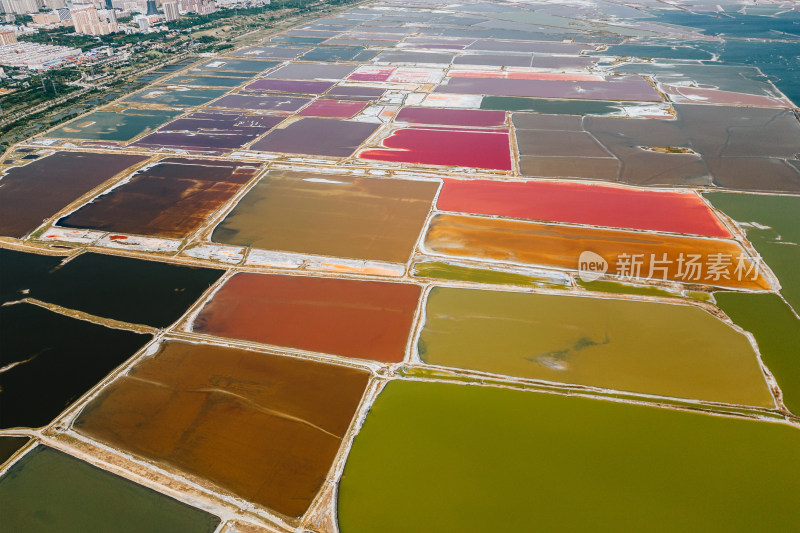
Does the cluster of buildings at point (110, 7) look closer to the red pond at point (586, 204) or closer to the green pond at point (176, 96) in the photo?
the green pond at point (176, 96)

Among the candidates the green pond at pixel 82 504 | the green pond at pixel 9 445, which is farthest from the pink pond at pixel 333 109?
the green pond at pixel 82 504

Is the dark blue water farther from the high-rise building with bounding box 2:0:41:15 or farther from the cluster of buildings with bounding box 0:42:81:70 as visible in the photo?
the high-rise building with bounding box 2:0:41:15

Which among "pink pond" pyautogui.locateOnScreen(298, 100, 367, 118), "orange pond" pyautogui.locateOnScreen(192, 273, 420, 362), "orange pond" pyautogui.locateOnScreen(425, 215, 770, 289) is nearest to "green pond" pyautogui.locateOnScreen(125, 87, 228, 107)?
Answer: "pink pond" pyautogui.locateOnScreen(298, 100, 367, 118)

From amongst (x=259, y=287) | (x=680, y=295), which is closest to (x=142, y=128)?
(x=259, y=287)

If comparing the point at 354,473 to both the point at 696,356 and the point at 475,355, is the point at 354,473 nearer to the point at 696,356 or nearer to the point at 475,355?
the point at 475,355

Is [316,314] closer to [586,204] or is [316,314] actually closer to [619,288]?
[619,288]
